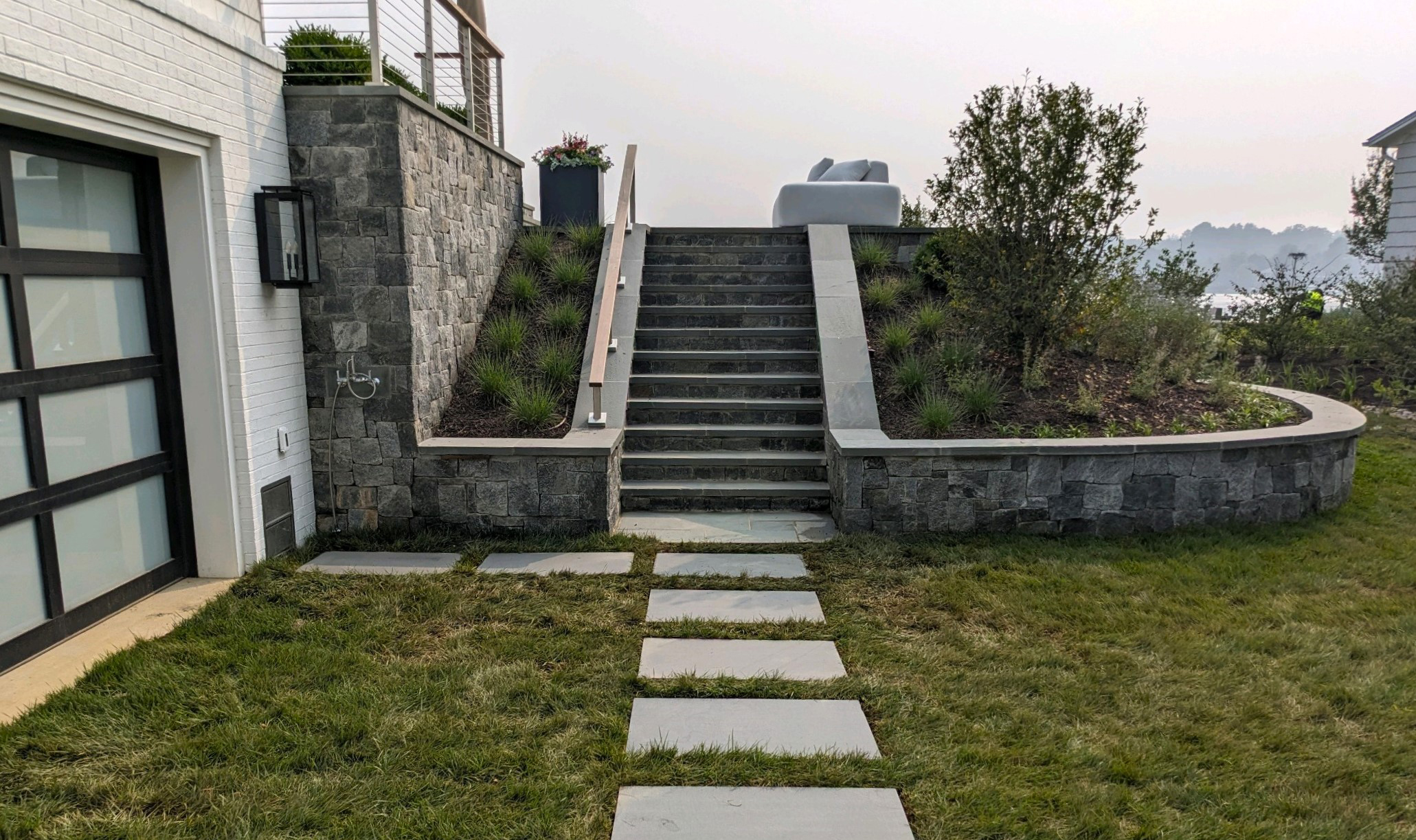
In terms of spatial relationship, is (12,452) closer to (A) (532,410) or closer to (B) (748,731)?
(A) (532,410)

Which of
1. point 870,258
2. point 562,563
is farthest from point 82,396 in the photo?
point 870,258

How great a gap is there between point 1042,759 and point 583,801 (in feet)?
4.84

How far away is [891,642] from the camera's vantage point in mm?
3615

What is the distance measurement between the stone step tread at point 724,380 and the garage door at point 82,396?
3204 mm

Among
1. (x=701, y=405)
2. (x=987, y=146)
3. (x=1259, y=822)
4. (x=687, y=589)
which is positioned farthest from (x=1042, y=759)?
(x=987, y=146)

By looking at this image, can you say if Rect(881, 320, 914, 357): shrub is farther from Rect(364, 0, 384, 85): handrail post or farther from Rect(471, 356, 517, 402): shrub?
Rect(364, 0, 384, 85): handrail post

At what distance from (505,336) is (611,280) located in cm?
96

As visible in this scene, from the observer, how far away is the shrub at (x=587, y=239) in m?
7.77

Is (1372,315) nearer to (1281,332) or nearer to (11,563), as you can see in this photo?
(1281,332)

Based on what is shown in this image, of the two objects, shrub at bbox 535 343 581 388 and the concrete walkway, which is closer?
the concrete walkway

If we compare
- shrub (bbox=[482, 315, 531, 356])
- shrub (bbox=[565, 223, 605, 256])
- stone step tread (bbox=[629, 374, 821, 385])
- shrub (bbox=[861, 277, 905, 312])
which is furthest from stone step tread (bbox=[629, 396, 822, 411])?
shrub (bbox=[565, 223, 605, 256])

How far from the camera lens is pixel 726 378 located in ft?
21.4

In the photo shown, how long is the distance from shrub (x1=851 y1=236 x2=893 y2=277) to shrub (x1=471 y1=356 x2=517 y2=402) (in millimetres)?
3660

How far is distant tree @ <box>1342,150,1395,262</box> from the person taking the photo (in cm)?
1516
